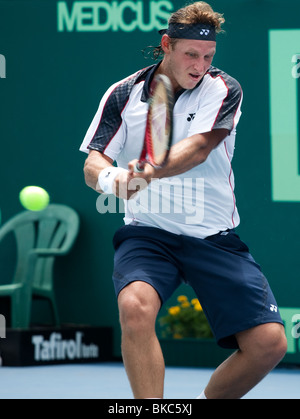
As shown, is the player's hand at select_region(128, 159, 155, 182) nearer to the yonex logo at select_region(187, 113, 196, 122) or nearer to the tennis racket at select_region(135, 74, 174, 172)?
the tennis racket at select_region(135, 74, 174, 172)

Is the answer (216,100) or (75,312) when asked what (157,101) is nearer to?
(216,100)

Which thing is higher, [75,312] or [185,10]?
[185,10]

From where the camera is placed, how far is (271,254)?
6.98 m

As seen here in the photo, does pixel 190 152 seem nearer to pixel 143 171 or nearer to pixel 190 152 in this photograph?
pixel 190 152

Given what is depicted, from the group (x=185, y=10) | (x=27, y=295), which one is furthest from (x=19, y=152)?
(x=185, y=10)

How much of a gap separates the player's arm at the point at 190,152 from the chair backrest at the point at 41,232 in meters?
3.69

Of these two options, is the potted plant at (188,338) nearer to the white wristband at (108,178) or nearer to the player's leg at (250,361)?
the player's leg at (250,361)

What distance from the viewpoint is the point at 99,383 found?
6410 mm

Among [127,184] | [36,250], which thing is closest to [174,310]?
[36,250]

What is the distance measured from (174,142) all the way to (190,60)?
0.36m

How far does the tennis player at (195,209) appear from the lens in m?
4.02

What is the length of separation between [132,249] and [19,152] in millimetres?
4065

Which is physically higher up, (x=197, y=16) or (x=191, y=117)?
(x=197, y=16)

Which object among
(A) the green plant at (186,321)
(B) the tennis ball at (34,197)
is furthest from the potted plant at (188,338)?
(B) the tennis ball at (34,197)
